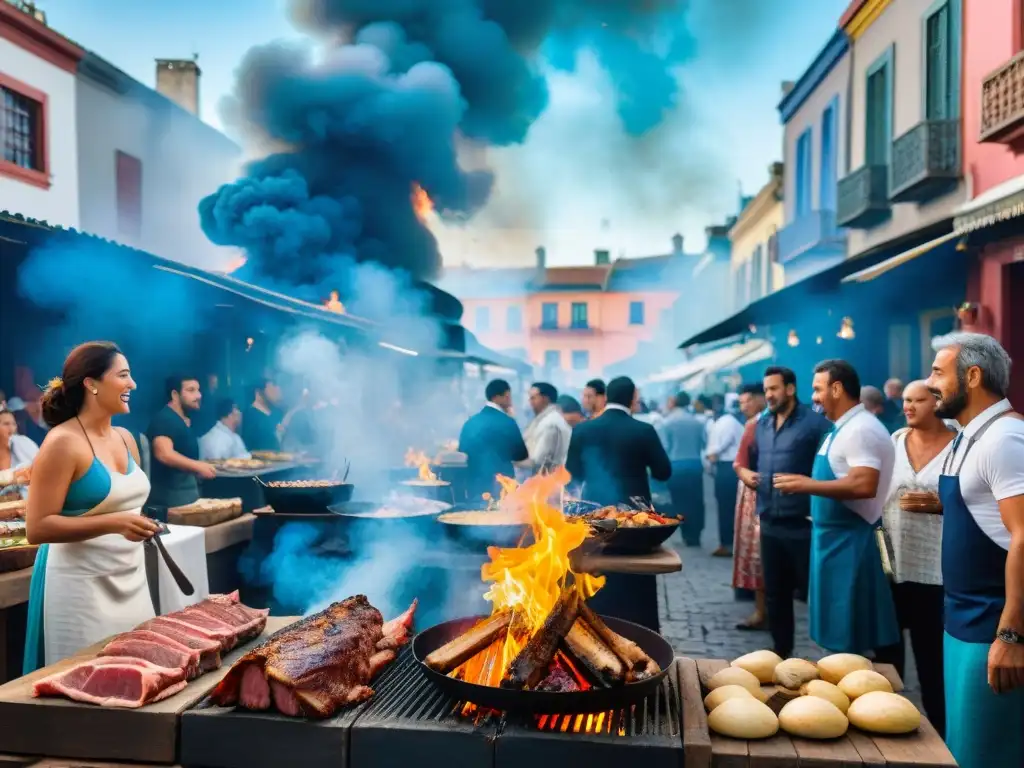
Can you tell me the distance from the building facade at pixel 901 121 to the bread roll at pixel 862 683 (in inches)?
297

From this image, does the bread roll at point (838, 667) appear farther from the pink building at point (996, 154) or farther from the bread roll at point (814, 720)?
the pink building at point (996, 154)

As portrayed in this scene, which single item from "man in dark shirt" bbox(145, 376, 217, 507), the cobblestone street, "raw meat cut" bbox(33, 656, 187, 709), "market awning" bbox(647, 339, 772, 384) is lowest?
the cobblestone street

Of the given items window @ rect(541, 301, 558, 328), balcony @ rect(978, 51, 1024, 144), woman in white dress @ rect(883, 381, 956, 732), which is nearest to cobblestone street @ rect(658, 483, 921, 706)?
woman in white dress @ rect(883, 381, 956, 732)

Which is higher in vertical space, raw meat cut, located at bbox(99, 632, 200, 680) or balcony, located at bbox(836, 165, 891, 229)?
balcony, located at bbox(836, 165, 891, 229)

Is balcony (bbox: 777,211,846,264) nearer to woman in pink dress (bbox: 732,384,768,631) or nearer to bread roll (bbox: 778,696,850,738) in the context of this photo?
woman in pink dress (bbox: 732,384,768,631)

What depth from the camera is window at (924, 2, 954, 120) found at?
11.1 metres

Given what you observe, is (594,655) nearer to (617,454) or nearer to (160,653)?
(160,653)

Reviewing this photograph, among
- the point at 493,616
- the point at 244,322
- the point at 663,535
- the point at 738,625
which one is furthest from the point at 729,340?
the point at 493,616

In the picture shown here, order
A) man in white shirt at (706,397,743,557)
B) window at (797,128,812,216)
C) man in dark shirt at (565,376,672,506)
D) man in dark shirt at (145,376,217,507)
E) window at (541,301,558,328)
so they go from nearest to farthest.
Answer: man in dark shirt at (145,376,217,507)
man in dark shirt at (565,376,672,506)
man in white shirt at (706,397,743,557)
window at (797,128,812,216)
window at (541,301,558,328)

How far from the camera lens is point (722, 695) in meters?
2.59

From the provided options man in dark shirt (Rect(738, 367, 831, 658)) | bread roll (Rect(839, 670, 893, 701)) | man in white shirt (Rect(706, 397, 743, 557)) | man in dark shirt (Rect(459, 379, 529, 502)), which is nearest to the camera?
bread roll (Rect(839, 670, 893, 701))

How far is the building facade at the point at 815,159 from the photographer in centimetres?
1599

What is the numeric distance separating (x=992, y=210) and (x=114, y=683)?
7.63 m

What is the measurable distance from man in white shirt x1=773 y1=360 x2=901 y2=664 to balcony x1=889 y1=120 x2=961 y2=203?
7.49 meters
